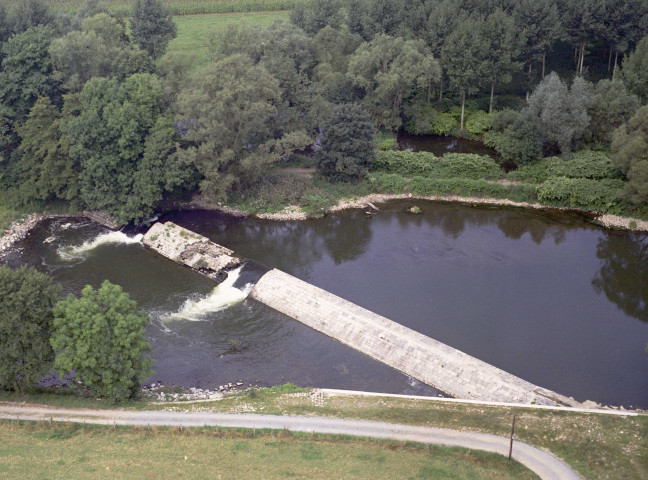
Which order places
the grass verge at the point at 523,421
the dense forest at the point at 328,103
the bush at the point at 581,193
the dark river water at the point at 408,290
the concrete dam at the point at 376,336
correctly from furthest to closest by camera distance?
1. the bush at the point at 581,193
2. the dense forest at the point at 328,103
3. the dark river water at the point at 408,290
4. the concrete dam at the point at 376,336
5. the grass verge at the point at 523,421

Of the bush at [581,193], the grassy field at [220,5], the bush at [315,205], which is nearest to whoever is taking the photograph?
the bush at [581,193]

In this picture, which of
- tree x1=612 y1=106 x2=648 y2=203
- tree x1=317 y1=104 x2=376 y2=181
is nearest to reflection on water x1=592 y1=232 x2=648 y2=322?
tree x1=612 y1=106 x2=648 y2=203

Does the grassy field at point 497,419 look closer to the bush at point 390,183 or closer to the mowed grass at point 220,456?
the mowed grass at point 220,456

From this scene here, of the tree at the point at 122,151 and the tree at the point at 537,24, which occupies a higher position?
the tree at the point at 537,24

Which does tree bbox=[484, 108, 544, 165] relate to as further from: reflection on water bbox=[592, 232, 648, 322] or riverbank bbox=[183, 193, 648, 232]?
reflection on water bbox=[592, 232, 648, 322]

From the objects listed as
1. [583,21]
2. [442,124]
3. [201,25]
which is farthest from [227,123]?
[201,25]

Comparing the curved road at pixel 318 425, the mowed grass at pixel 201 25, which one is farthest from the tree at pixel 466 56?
the curved road at pixel 318 425
